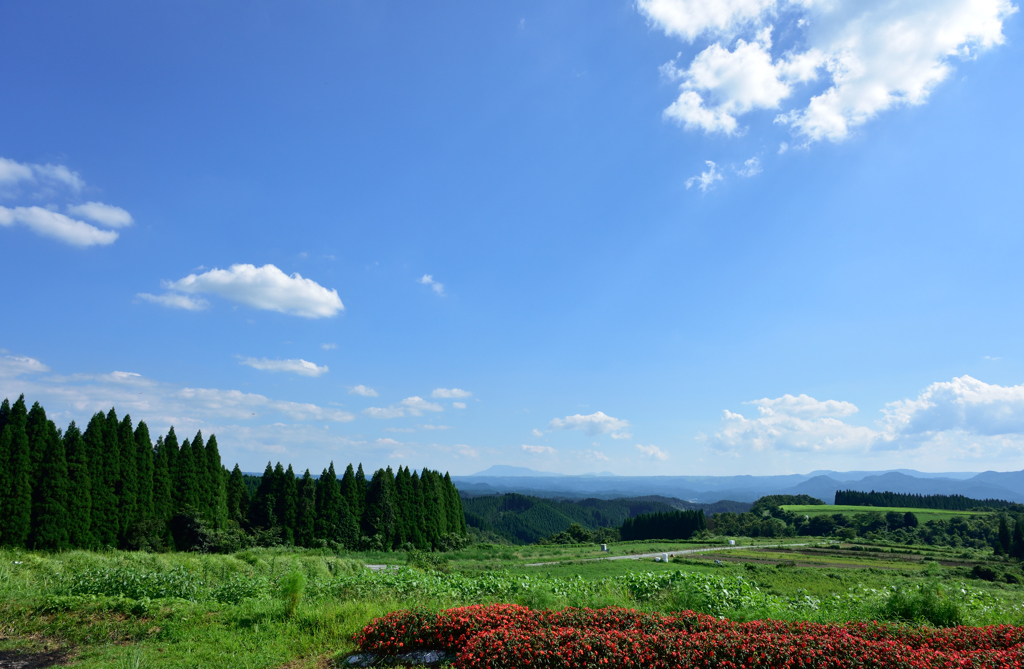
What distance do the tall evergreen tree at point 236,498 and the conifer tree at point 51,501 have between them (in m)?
13.8

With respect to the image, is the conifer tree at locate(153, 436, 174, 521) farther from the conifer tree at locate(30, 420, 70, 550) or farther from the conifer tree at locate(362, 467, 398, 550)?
the conifer tree at locate(362, 467, 398, 550)

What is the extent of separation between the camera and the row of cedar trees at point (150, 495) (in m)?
26.5

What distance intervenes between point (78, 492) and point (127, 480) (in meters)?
2.98

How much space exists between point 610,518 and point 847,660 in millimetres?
171720

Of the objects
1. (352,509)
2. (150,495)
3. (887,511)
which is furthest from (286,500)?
(887,511)

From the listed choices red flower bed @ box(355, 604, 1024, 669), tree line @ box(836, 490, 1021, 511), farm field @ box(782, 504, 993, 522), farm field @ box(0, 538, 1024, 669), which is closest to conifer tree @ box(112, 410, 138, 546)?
farm field @ box(0, 538, 1024, 669)

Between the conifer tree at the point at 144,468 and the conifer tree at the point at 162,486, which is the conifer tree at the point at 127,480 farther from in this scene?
the conifer tree at the point at 162,486

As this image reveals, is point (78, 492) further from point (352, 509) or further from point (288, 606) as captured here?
point (288, 606)

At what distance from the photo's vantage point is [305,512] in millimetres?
40719

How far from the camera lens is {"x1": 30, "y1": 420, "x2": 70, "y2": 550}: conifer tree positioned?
2612cm

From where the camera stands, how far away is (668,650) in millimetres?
6574

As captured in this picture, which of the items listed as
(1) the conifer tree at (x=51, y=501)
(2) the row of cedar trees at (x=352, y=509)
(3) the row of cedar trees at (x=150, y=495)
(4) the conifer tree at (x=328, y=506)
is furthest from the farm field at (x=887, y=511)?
(1) the conifer tree at (x=51, y=501)

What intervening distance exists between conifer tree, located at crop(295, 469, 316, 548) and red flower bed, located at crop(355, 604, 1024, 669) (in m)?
37.1

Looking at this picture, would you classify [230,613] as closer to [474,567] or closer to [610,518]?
[474,567]
